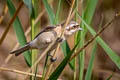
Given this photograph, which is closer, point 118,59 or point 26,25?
point 118,59

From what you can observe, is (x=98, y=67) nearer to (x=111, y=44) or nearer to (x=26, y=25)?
(x=111, y=44)

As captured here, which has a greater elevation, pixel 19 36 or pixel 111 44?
pixel 19 36


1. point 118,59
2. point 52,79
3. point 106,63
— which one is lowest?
point 106,63

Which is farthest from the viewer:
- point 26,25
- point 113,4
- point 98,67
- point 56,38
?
point 26,25

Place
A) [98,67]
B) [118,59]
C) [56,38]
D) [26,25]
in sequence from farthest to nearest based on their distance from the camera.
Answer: [26,25]
[98,67]
[56,38]
[118,59]

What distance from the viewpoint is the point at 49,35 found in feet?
5.65

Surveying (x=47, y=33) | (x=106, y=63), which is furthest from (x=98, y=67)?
(x=47, y=33)

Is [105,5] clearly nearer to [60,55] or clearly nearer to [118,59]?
[60,55]

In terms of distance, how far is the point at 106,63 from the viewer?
3.10 meters

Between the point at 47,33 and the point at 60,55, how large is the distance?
1539 millimetres

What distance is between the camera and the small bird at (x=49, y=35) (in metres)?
1.68

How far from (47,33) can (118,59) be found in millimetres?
367

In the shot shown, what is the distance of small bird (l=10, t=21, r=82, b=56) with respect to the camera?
168 centimetres

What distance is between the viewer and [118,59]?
1.56 m
